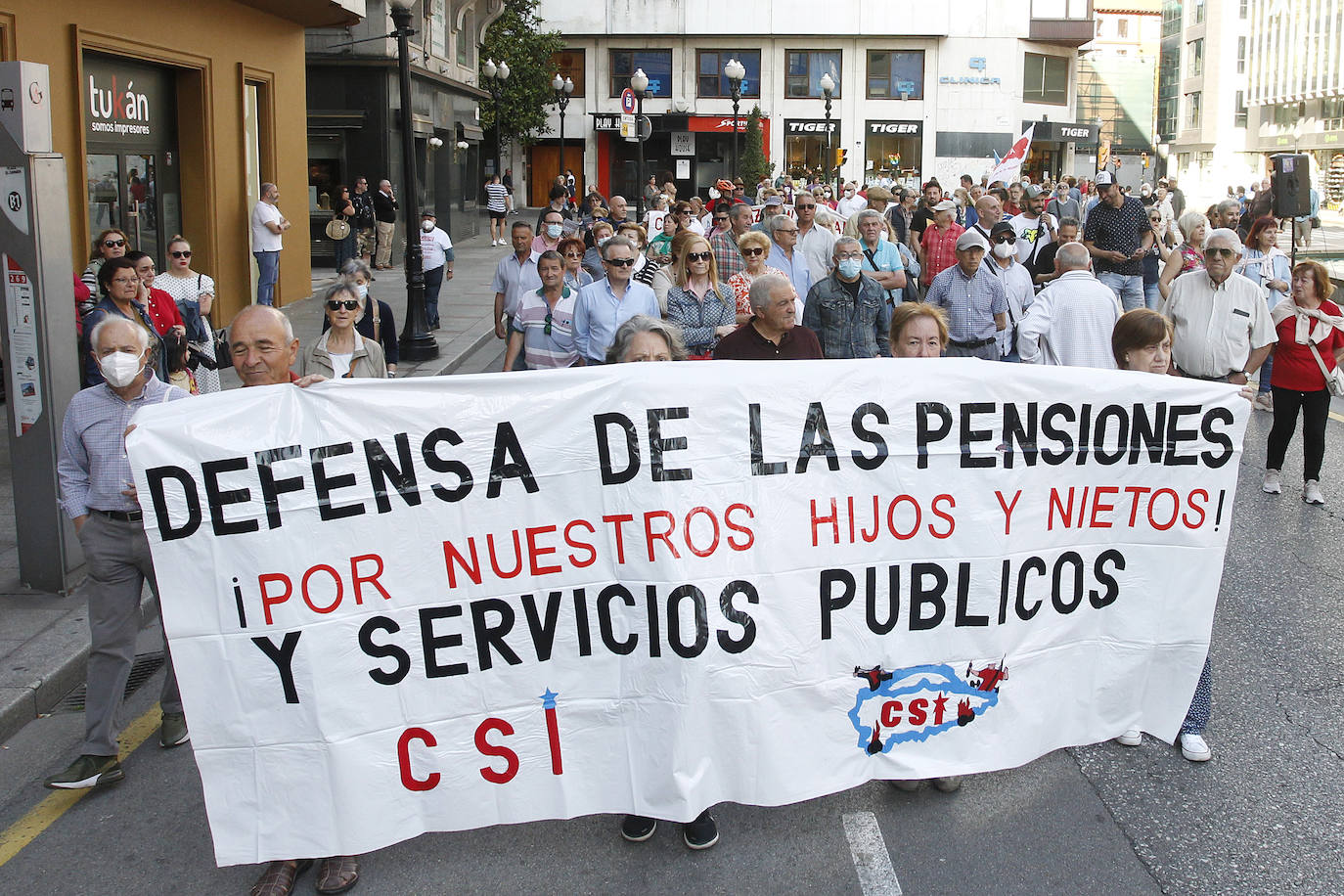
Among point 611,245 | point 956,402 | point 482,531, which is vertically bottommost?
point 482,531

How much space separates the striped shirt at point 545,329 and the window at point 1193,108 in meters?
102

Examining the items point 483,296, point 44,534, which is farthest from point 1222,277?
point 483,296

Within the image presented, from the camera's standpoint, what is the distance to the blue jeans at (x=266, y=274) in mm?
18219

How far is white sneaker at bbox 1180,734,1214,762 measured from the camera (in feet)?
16.1

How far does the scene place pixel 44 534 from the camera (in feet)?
21.9

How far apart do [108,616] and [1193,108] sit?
361 feet

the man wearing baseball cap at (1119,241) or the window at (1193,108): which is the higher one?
the window at (1193,108)

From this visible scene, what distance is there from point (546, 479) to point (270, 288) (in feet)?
51.1

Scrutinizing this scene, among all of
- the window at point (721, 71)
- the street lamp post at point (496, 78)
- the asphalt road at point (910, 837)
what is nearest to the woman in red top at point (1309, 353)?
the asphalt road at point (910, 837)

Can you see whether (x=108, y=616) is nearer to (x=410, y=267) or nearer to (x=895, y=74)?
(x=410, y=267)

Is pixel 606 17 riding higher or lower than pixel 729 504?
higher

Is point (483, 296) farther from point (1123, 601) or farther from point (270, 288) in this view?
point (1123, 601)

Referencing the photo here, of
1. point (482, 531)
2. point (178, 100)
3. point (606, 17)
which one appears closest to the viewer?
point (482, 531)

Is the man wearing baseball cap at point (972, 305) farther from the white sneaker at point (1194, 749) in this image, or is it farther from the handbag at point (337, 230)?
the handbag at point (337, 230)
